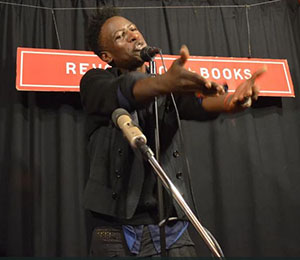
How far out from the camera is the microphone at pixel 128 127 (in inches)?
40.8

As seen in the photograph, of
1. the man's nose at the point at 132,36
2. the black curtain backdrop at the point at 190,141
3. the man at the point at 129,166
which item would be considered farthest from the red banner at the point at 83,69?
the man at the point at 129,166

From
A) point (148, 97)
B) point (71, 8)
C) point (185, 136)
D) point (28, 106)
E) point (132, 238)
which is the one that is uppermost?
point (71, 8)

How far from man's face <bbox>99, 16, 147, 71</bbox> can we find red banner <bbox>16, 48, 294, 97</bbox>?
0.77 meters

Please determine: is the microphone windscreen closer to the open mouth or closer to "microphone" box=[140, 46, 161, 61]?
"microphone" box=[140, 46, 161, 61]

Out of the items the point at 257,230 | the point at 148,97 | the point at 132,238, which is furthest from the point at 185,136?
the point at 148,97

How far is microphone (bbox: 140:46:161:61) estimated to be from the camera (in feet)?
4.29

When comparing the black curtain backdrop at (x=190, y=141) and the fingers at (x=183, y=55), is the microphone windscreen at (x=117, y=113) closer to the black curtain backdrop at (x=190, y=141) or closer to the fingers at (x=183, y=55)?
the fingers at (x=183, y=55)

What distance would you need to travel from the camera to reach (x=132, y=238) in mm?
1286

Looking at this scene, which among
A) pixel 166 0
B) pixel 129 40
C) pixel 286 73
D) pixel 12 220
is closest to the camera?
pixel 129 40

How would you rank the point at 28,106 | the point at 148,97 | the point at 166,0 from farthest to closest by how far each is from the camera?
the point at 166,0, the point at 28,106, the point at 148,97

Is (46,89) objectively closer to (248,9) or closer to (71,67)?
(71,67)

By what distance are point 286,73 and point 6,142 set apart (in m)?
1.82

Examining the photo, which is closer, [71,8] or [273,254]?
[273,254]

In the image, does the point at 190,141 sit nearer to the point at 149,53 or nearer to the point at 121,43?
the point at 121,43
